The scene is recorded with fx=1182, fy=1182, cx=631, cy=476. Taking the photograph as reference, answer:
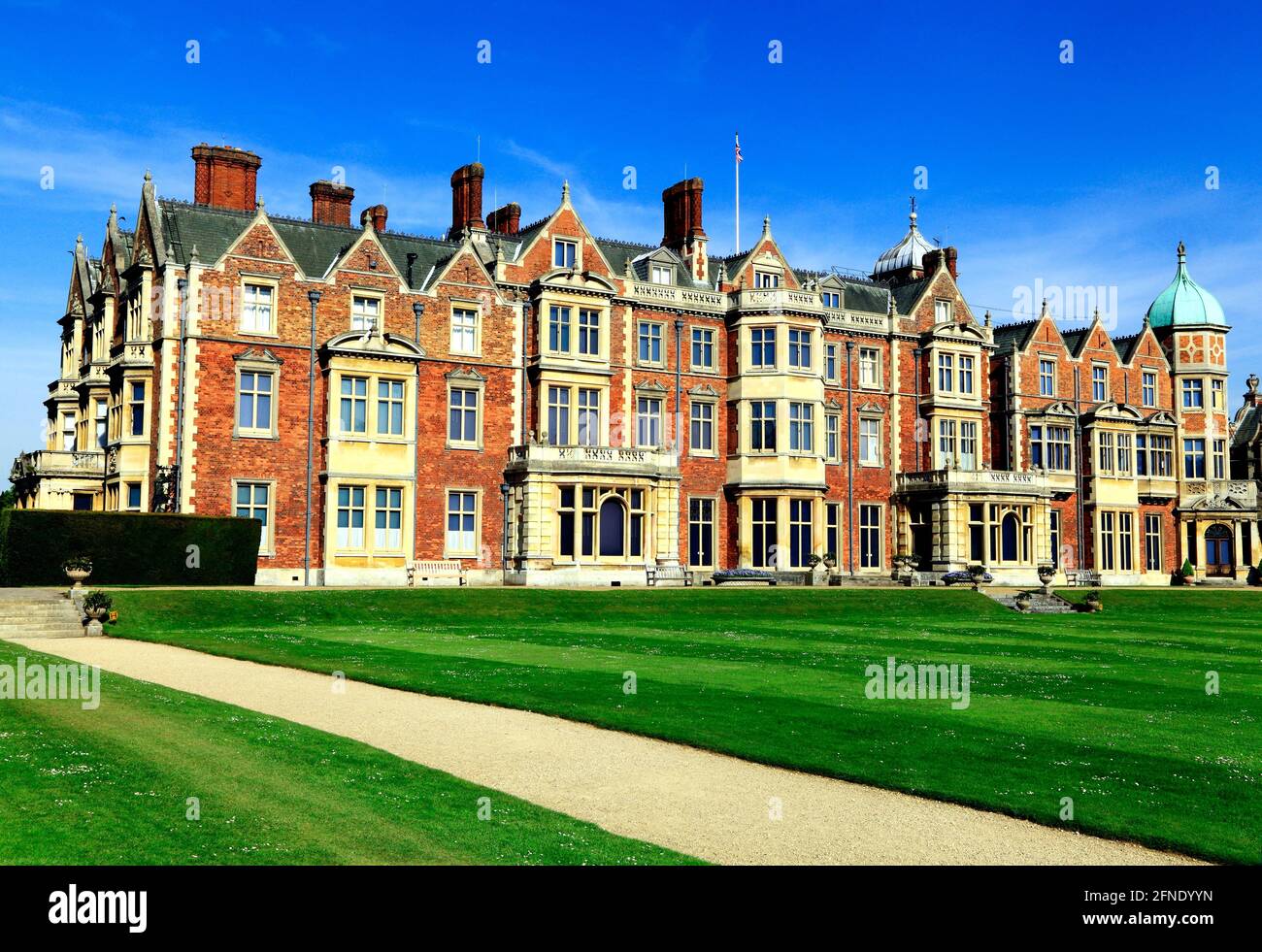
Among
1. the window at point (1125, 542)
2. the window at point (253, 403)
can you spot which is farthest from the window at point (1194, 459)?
the window at point (253, 403)

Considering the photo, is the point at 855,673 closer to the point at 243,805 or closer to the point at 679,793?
the point at 679,793

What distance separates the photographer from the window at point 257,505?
4088 centimetres

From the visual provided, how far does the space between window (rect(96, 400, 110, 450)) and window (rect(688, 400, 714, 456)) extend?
23074 millimetres

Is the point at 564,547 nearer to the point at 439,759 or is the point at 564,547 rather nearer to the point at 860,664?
the point at 860,664

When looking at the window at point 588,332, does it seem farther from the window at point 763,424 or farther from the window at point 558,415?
the window at point 763,424

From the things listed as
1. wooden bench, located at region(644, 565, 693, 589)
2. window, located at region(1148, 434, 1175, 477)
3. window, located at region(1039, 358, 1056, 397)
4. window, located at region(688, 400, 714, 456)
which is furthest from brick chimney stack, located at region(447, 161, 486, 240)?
window, located at region(1148, 434, 1175, 477)

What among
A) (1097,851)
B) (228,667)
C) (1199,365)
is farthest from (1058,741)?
(1199,365)

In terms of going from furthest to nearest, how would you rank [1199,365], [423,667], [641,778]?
[1199,365], [423,667], [641,778]

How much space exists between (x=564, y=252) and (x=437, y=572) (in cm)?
1383

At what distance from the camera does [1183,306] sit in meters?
64.1

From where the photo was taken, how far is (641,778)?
40.3 ft

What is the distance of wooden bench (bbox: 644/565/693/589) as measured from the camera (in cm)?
4506

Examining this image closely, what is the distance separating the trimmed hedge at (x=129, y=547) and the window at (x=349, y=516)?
4997 mm
